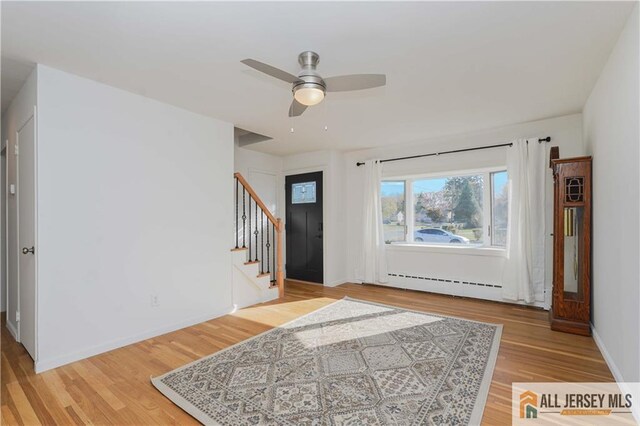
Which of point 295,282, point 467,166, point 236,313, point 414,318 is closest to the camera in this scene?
point 414,318

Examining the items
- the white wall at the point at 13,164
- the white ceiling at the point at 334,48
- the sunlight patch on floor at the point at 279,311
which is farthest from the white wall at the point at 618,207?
the white wall at the point at 13,164

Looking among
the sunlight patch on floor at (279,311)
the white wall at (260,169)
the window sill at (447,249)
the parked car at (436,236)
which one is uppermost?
the white wall at (260,169)

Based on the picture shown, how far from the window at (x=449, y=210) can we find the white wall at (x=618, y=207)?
1.54 metres

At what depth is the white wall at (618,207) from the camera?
192cm

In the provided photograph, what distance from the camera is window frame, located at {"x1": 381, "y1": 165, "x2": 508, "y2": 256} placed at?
457 cm

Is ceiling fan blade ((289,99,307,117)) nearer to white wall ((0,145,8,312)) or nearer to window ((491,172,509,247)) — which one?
window ((491,172,509,247))

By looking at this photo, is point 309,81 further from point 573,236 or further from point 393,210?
point 393,210

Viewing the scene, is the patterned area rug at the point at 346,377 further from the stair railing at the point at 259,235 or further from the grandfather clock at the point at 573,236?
the stair railing at the point at 259,235

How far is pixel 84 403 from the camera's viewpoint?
2.10m

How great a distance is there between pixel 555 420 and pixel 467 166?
3401 mm

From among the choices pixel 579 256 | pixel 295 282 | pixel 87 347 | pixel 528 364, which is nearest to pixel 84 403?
pixel 87 347

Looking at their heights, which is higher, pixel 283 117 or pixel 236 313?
pixel 283 117

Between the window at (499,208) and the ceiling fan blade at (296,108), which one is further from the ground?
the ceiling fan blade at (296,108)

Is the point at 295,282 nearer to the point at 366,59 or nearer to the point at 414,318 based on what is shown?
the point at 414,318
